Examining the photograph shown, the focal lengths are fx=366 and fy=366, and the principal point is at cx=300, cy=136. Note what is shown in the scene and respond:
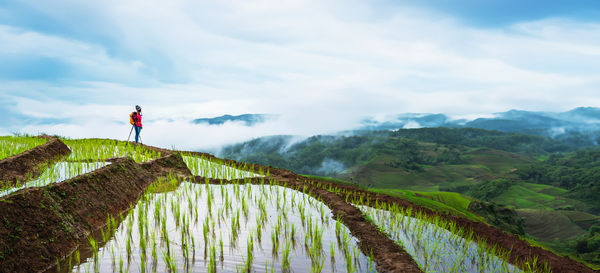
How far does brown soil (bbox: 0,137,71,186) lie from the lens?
10.1 metres

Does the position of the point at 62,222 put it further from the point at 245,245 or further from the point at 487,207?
the point at 487,207

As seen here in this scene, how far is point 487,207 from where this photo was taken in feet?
93.6

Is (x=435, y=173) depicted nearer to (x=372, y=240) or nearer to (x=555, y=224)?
(x=555, y=224)

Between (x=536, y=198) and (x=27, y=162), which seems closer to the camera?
(x=27, y=162)

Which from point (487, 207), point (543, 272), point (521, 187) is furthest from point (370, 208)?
point (521, 187)

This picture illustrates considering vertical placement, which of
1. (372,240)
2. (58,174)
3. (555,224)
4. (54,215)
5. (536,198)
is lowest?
(555,224)

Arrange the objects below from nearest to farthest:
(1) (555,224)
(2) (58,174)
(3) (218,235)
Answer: (3) (218,235), (2) (58,174), (1) (555,224)

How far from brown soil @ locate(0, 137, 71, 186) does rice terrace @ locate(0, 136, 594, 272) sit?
0.24 meters

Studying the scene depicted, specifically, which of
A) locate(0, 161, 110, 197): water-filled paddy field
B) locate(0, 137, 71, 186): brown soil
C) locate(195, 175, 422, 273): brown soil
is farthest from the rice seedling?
locate(0, 137, 71, 186): brown soil

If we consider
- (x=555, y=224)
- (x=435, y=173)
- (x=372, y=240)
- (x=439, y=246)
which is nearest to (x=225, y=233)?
(x=372, y=240)

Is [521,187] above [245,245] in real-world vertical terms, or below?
below

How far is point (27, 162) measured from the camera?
11.6 m

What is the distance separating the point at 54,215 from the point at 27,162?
7.20 m

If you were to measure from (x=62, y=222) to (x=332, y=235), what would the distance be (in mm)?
4576
